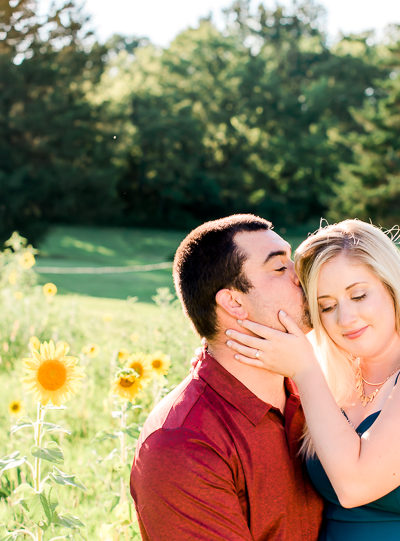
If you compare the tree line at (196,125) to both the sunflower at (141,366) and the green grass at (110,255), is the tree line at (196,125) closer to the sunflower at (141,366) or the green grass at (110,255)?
the green grass at (110,255)

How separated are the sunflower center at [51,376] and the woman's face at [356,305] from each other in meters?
1.04

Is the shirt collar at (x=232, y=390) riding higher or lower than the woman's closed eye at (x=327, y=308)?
lower

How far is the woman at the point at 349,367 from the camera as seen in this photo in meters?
2.14

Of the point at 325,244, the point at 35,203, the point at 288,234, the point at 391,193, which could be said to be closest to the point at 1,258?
the point at 325,244

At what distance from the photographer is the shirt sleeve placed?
1.94 metres

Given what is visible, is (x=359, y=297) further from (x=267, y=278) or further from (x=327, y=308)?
(x=267, y=278)

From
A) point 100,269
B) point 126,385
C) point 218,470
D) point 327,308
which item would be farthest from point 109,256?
point 218,470

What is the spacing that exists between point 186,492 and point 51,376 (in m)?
0.80

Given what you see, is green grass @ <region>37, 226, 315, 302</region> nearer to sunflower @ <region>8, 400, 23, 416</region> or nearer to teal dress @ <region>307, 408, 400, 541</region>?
sunflower @ <region>8, 400, 23, 416</region>

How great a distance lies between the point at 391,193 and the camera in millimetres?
30250

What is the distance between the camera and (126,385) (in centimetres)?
304

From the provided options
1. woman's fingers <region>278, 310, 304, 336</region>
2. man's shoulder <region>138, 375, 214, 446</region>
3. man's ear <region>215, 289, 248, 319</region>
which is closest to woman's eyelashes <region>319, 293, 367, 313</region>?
woman's fingers <region>278, 310, 304, 336</region>

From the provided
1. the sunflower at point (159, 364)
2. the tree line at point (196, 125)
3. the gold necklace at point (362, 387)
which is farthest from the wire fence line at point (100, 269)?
the gold necklace at point (362, 387)

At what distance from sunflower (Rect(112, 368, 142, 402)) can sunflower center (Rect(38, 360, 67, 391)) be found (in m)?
0.54
